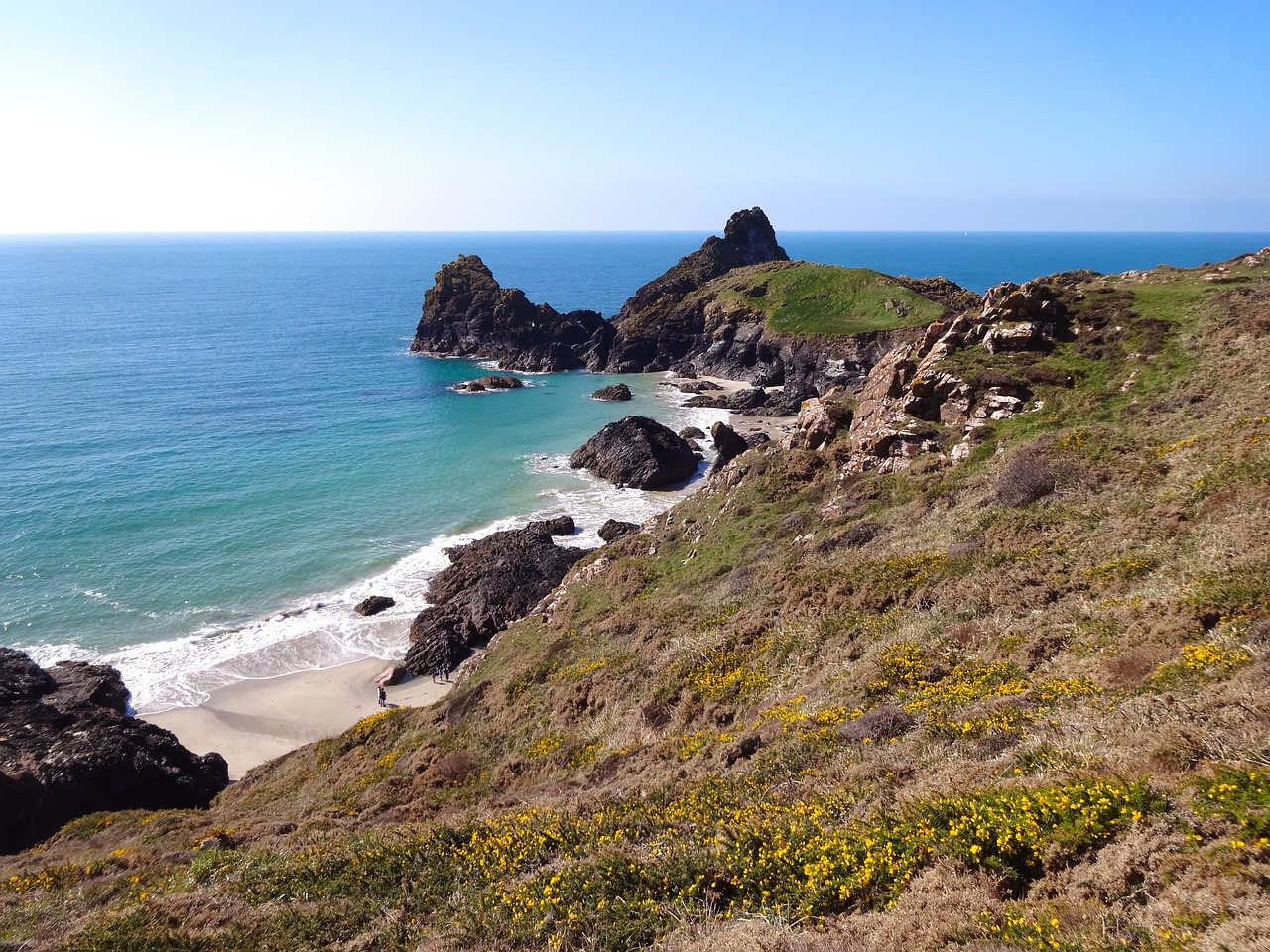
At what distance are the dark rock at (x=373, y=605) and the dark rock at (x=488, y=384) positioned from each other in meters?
50.5

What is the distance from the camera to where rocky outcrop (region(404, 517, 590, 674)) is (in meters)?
34.0

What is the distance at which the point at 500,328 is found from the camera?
4205 inches

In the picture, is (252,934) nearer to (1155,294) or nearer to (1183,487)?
(1183,487)

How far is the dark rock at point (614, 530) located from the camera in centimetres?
4306

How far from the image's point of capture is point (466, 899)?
10156mm

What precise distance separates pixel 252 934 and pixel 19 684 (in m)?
27.7

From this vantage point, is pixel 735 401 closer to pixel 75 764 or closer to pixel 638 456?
pixel 638 456

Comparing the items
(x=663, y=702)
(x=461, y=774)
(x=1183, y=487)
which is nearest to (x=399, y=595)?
(x=461, y=774)

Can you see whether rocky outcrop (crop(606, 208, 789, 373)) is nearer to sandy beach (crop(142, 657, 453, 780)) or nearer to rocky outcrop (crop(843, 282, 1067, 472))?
rocky outcrop (crop(843, 282, 1067, 472))

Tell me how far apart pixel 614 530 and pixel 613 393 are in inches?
1600

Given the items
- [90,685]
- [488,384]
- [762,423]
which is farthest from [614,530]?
[488,384]

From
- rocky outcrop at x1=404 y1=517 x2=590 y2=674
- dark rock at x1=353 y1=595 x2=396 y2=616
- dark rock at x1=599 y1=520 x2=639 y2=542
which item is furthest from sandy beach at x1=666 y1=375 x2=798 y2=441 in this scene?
dark rock at x1=353 y1=595 x2=396 y2=616

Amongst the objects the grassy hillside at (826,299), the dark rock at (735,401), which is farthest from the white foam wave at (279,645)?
the grassy hillside at (826,299)

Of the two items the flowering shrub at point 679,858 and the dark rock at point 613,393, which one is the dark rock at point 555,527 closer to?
the flowering shrub at point 679,858
